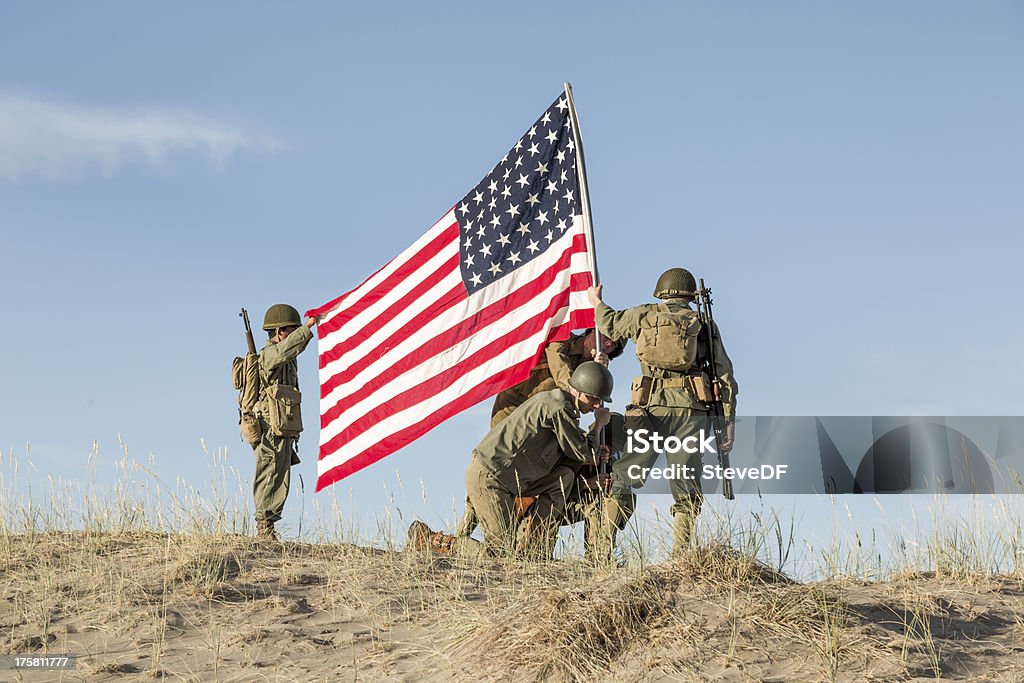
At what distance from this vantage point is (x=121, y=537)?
10.8 meters

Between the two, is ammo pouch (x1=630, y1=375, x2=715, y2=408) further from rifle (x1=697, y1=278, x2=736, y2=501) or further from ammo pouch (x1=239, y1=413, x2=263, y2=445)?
ammo pouch (x1=239, y1=413, x2=263, y2=445)

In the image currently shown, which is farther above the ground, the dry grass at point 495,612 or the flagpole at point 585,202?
the flagpole at point 585,202

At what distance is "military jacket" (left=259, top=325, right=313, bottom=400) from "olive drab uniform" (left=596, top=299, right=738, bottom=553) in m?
3.71

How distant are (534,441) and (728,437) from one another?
163 cm

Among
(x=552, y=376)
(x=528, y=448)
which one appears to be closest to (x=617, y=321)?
(x=552, y=376)

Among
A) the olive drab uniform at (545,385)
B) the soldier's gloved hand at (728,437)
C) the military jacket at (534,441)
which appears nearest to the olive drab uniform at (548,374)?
the olive drab uniform at (545,385)

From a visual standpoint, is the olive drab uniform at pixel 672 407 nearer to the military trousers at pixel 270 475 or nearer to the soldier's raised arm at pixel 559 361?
the soldier's raised arm at pixel 559 361

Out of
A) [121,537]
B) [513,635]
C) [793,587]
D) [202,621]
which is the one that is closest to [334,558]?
[202,621]

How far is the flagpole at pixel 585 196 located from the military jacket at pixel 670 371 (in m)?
0.29

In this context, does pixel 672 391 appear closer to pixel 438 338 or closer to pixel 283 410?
pixel 438 338

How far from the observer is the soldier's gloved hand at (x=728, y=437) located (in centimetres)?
973

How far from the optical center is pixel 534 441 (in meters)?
9.88

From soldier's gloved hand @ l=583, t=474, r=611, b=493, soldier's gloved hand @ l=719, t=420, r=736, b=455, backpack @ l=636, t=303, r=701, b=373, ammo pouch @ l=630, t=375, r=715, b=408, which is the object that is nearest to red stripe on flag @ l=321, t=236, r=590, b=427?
backpack @ l=636, t=303, r=701, b=373

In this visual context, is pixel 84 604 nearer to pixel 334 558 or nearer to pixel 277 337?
pixel 334 558
